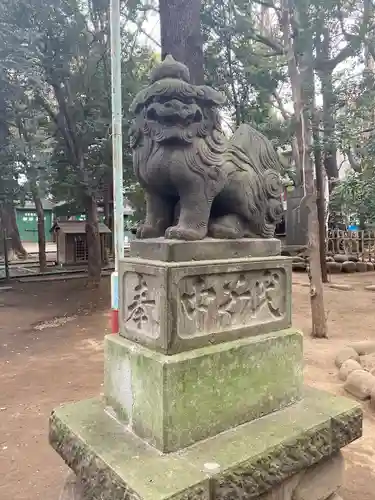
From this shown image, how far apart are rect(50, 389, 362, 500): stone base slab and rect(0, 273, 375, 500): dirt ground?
757 mm

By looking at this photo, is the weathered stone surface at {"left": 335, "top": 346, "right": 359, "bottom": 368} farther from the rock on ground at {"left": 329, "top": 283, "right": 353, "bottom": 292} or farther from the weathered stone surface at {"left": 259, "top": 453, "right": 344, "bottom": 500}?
the rock on ground at {"left": 329, "top": 283, "right": 353, "bottom": 292}

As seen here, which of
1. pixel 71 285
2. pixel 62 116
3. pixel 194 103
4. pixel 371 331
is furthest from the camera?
pixel 71 285

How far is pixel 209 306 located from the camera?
186cm

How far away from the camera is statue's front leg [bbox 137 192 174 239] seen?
2.09m

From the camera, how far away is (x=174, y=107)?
70.4 inches

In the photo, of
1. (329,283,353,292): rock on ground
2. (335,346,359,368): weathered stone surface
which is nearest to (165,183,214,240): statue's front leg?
(335,346,359,368): weathered stone surface

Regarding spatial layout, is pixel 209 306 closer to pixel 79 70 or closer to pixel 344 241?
pixel 79 70

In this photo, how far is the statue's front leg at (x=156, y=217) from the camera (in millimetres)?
2094

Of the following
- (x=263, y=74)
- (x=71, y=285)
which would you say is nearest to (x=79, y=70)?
(x=263, y=74)

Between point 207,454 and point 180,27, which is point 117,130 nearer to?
point 180,27

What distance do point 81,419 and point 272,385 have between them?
38.8 inches

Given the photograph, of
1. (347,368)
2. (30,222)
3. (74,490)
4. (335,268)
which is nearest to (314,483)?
(74,490)

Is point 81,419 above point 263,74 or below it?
below

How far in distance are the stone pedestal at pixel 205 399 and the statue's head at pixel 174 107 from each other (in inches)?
20.4
